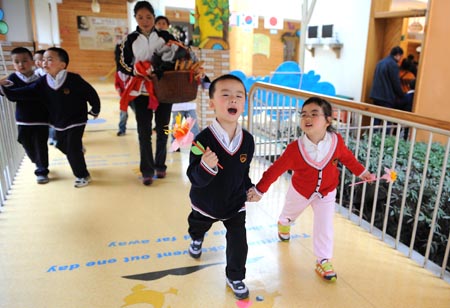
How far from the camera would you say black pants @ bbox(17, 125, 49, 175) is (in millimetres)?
3424

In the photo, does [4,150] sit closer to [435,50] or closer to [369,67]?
[435,50]

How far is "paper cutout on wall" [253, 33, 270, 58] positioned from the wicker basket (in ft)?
36.8

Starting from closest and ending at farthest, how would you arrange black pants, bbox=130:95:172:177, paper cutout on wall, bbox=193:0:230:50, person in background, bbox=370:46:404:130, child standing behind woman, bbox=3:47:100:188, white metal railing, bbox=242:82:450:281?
white metal railing, bbox=242:82:450:281 < child standing behind woman, bbox=3:47:100:188 < black pants, bbox=130:95:172:177 < paper cutout on wall, bbox=193:0:230:50 < person in background, bbox=370:46:404:130

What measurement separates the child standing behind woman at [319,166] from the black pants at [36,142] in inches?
96.7

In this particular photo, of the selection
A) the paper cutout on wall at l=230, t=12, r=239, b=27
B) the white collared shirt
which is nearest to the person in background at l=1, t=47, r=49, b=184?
the white collared shirt

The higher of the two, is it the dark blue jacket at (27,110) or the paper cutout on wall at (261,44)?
the paper cutout on wall at (261,44)

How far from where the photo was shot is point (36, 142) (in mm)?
3498

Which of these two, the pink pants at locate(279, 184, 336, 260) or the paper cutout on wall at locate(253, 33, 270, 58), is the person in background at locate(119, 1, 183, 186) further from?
the paper cutout on wall at locate(253, 33, 270, 58)

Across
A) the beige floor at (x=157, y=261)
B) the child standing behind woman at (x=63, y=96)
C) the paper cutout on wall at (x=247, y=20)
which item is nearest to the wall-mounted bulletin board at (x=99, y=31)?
the paper cutout on wall at (x=247, y=20)

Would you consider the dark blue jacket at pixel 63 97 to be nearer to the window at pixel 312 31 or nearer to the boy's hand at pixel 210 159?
the boy's hand at pixel 210 159

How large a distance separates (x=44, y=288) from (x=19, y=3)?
531cm

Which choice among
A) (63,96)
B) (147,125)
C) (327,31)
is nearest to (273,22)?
(327,31)

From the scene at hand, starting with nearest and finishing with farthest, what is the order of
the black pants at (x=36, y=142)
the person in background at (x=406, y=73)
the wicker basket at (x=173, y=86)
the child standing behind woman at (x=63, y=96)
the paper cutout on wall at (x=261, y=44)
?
the wicker basket at (x=173, y=86) < the child standing behind woman at (x=63, y=96) < the black pants at (x=36, y=142) < the person in background at (x=406, y=73) < the paper cutout on wall at (x=261, y=44)

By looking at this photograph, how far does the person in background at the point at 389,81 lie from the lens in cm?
618
